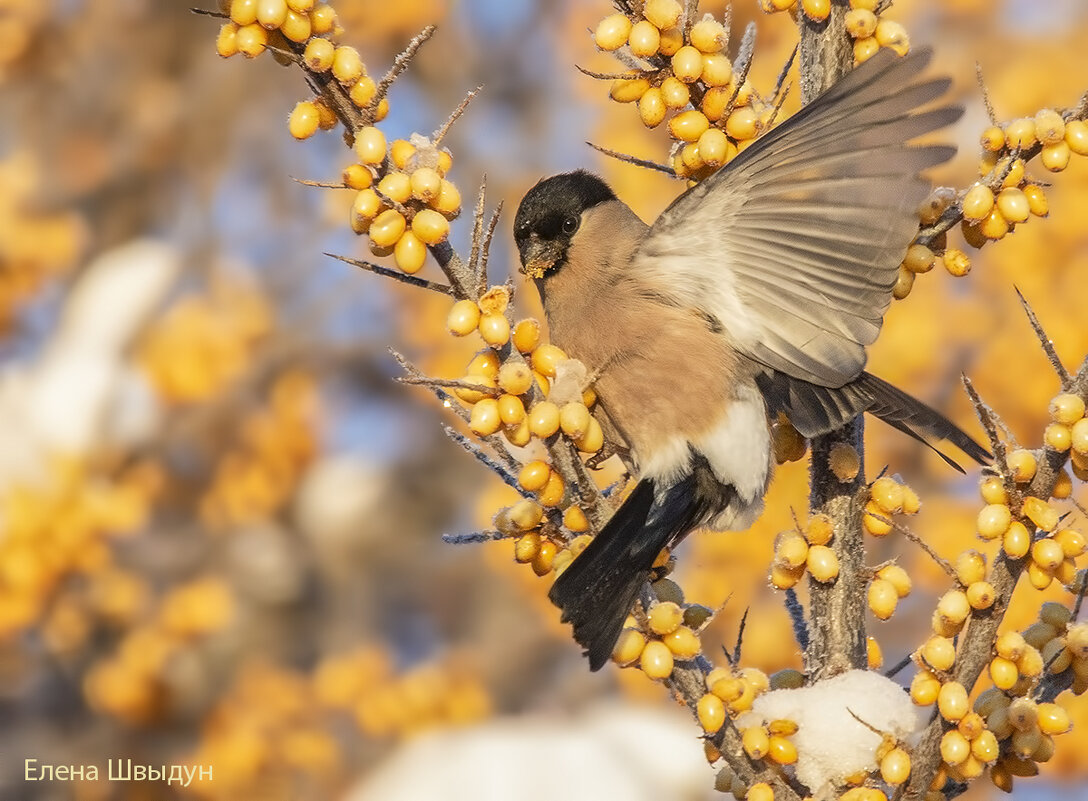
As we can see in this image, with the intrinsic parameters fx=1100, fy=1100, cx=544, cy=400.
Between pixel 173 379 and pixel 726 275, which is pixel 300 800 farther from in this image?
pixel 726 275

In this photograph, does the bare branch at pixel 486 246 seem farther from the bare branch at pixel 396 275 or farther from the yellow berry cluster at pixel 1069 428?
the yellow berry cluster at pixel 1069 428

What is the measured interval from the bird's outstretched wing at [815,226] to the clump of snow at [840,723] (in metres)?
0.48

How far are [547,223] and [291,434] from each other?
4183 mm

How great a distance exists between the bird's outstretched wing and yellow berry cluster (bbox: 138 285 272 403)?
4.13 meters

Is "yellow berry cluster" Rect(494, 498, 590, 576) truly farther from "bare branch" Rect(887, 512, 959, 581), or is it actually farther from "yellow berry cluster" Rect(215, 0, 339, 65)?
"yellow berry cluster" Rect(215, 0, 339, 65)

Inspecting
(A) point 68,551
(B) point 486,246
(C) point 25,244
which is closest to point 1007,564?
(B) point 486,246

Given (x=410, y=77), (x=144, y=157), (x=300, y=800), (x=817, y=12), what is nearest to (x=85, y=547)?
(x=300, y=800)

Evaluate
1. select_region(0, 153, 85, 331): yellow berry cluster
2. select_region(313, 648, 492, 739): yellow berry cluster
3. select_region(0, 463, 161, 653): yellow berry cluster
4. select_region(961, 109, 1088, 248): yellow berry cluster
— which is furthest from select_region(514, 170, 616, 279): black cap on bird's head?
select_region(0, 153, 85, 331): yellow berry cluster

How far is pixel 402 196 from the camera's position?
1.38m

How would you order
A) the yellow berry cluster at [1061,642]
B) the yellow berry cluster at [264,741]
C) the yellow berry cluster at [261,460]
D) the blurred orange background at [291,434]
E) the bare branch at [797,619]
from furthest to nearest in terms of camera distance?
the yellow berry cluster at [261,460] → the yellow berry cluster at [264,741] → the blurred orange background at [291,434] → the bare branch at [797,619] → the yellow berry cluster at [1061,642]

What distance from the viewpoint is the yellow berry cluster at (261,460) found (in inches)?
237

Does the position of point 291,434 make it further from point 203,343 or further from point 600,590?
point 600,590

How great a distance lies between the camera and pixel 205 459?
600cm

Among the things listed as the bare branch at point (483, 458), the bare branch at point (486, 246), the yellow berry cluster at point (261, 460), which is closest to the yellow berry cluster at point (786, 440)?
the bare branch at point (483, 458)
